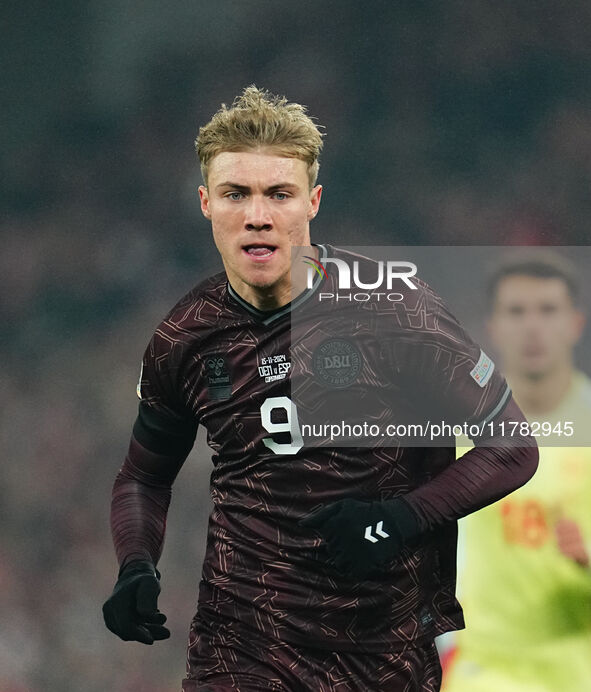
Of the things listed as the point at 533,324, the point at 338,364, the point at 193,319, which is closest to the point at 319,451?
the point at 338,364

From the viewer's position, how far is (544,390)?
4.18 metres

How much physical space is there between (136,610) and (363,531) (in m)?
0.71

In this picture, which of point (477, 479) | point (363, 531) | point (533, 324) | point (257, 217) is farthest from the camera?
point (533, 324)

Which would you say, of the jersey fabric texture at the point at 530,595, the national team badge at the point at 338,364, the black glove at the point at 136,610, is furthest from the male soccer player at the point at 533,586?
the black glove at the point at 136,610

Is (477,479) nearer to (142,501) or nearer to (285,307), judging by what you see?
(285,307)

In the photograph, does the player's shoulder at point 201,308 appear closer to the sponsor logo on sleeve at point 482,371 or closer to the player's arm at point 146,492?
the player's arm at point 146,492

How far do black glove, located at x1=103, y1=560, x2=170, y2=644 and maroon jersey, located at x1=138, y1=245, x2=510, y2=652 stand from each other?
153 millimetres

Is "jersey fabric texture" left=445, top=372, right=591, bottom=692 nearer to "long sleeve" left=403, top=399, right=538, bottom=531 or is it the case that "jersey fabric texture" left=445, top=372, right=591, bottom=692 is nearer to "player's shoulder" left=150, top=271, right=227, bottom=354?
"long sleeve" left=403, top=399, right=538, bottom=531

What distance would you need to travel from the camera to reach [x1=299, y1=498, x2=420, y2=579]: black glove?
3.03 m

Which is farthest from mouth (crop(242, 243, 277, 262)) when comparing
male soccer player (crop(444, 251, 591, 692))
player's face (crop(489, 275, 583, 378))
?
male soccer player (crop(444, 251, 591, 692))

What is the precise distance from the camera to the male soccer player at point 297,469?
3180 millimetres

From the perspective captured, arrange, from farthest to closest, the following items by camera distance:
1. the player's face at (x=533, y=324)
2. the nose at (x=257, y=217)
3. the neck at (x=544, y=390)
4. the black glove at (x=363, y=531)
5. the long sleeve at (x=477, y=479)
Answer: the neck at (x=544, y=390), the player's face at (x=533, y=324), the nose at (x=257, y=217), the long sleeve at (x=477, y=479), the black glove at (x=363, y=531)

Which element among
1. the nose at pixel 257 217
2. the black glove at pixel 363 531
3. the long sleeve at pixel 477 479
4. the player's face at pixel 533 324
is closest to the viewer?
the black glove at pixel 363 531

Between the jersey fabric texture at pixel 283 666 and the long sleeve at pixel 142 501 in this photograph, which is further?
the long sleeve at pixel 142 501
